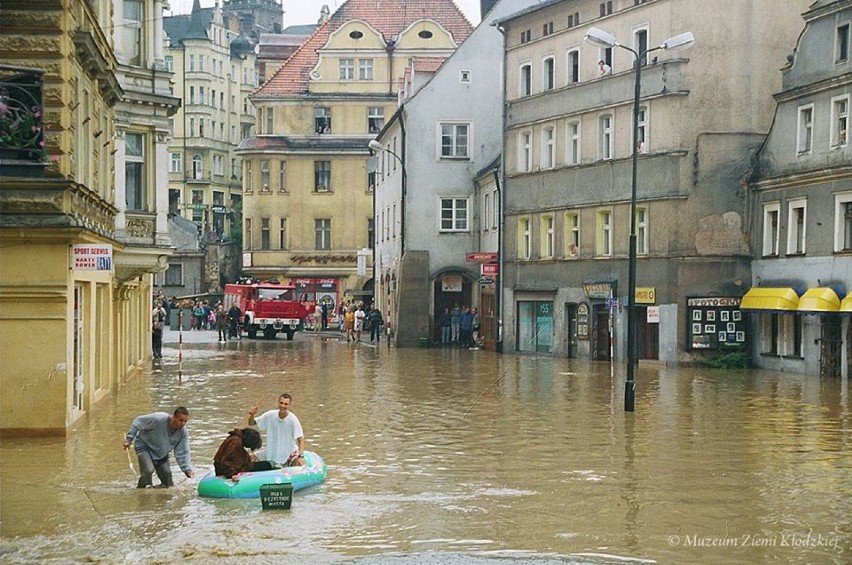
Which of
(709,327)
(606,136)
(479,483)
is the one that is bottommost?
(479,483)

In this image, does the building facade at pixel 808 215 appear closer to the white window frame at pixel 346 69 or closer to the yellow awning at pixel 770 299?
the yellow awning at pixel 770 299

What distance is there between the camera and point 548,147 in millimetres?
52531

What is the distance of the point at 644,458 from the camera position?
21.5 metres

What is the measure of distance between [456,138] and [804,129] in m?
23.4

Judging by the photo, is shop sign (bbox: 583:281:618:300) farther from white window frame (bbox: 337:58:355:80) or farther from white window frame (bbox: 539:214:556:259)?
white window frame (bbox: 337:58:355:80)

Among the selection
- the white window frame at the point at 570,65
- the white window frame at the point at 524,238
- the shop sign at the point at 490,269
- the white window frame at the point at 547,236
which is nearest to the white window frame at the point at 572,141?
the white window frame at the point at 570,65

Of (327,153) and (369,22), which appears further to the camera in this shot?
(369,22)

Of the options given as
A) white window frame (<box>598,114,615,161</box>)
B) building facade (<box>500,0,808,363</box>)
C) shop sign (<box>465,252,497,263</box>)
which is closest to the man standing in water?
building facade (<box>500,0,808,363</box>)

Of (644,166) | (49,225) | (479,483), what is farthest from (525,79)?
(479,483)

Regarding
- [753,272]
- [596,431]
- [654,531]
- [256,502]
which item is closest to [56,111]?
[256,502]

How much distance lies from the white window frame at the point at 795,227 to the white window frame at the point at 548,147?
1130 centimetres

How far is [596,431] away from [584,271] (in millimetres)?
25010

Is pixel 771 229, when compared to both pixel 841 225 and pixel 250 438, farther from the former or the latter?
pixel 250 438

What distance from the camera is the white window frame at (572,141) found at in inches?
1989
